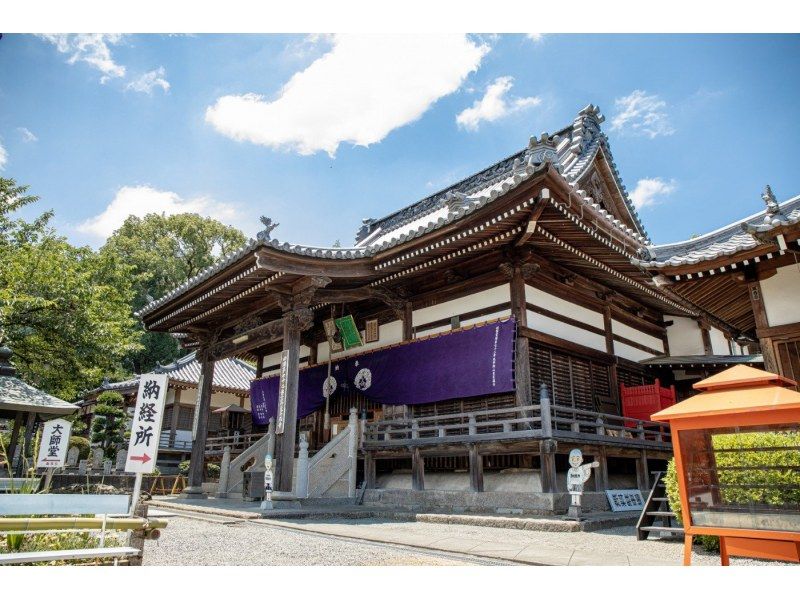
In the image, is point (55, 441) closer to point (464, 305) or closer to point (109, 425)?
point (464, 305)

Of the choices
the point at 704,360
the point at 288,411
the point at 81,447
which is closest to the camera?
the point at 288,411

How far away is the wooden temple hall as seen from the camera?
9.45 m

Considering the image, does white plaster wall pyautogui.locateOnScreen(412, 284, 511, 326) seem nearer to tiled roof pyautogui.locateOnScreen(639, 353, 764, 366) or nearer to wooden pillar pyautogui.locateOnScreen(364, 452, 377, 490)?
wooden pillar pyautogui.locateOnScreen(364, 452, 377, 490)

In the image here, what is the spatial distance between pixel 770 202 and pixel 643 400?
7936 millimetres

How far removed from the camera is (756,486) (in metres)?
4.80

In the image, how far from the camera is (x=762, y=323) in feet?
24.8

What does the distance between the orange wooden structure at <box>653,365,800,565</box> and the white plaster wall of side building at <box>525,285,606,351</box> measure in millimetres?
6594

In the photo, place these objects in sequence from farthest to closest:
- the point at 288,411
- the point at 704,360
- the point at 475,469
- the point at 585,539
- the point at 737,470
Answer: the point at 704,360 < the point at 288,411 < the point at 475,469 < the point at 585,539 < the point at 737,470

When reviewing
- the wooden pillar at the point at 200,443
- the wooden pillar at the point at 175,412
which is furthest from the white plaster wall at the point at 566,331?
the wooden pillar at the point at 175,412

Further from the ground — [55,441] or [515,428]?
[515,428]

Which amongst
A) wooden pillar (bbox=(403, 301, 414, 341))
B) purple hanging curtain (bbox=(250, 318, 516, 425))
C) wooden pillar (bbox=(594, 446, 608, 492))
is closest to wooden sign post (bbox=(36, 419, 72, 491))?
purple hanging curtain (bbox=(250, 318, 516, 425))

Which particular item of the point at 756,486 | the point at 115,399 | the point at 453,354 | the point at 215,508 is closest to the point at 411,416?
the point at 453,354

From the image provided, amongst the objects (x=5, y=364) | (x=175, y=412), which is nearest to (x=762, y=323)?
(x=5, y=364)

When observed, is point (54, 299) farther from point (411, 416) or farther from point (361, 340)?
point (411, 416)
